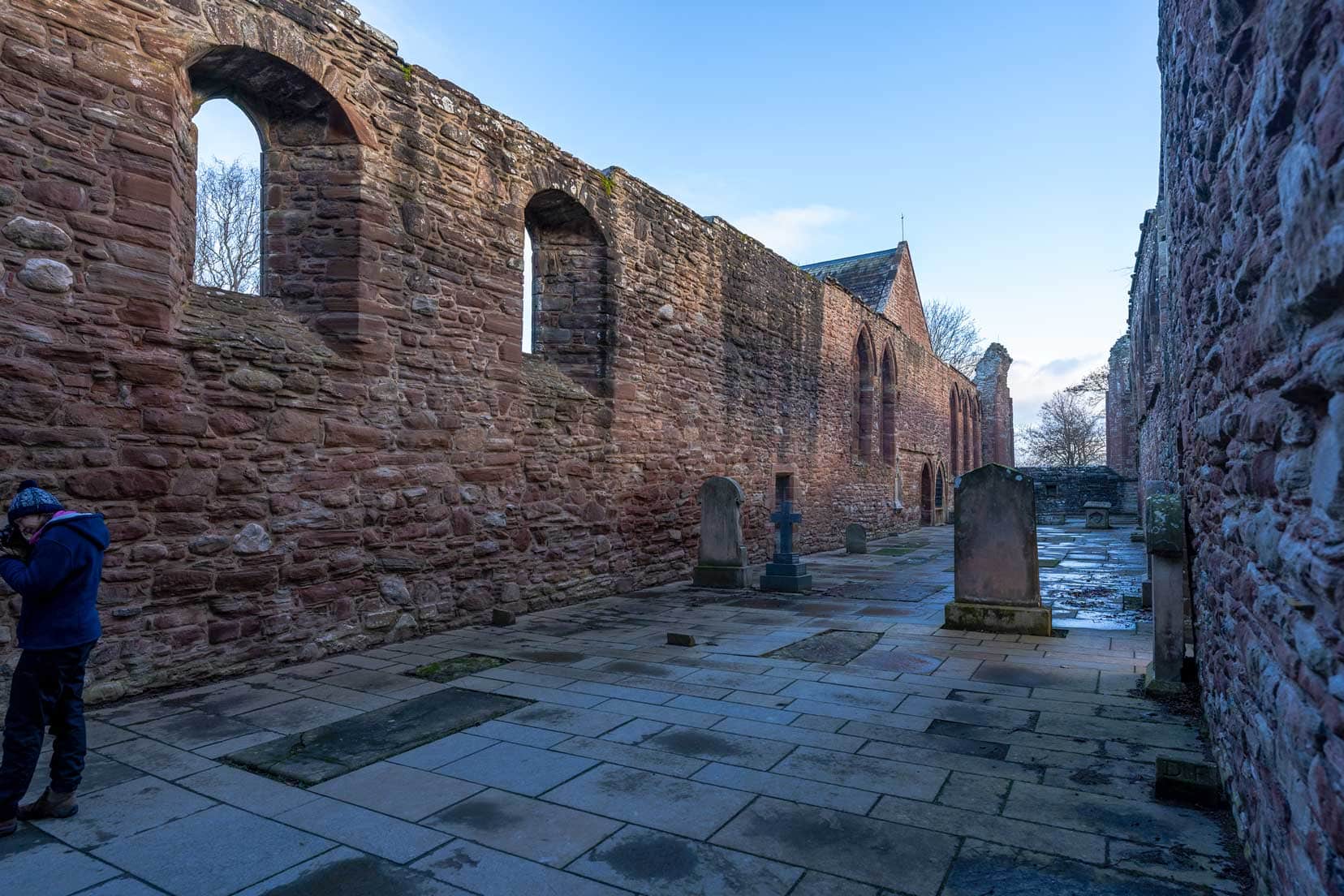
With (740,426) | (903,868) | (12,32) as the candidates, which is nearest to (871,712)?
(903,868)

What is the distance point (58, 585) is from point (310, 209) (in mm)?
4229

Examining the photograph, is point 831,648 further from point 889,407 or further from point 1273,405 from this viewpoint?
point 889,407

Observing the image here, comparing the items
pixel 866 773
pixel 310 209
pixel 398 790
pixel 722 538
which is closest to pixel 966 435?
pixel 722 538

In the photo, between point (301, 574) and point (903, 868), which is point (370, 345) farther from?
point (903, 868)

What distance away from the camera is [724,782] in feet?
11.1

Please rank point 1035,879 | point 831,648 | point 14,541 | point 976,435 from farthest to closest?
point 976,435, point 831,648, point 14,541, point 1035,879

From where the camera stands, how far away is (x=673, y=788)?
10.9 ft

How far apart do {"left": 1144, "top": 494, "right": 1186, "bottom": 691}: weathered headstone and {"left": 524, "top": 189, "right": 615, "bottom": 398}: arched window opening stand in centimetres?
604

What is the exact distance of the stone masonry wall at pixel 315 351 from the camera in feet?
15.0

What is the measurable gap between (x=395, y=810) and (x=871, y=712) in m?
2.63

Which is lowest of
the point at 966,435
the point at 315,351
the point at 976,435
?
the point at 315,351

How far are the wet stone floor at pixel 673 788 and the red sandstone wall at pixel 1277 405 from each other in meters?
0.65

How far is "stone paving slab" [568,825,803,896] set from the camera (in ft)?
8.24

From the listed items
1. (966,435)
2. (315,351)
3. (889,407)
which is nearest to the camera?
(315,351)
